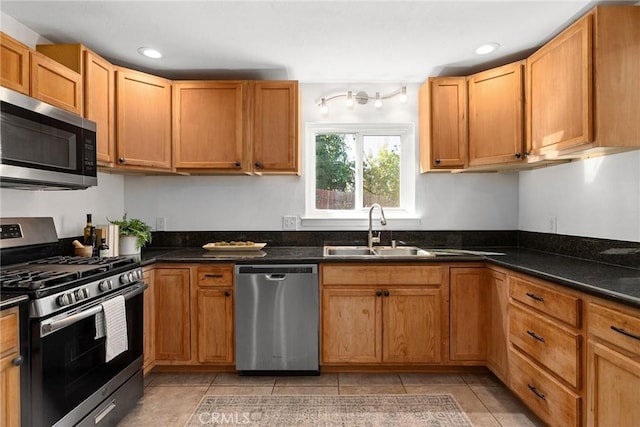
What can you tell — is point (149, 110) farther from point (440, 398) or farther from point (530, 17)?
point (440, 398)

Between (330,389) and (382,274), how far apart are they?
33.7 inches

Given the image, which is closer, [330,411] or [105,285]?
[105,285]

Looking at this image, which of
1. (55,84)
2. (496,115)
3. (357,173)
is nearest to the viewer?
(55,84)

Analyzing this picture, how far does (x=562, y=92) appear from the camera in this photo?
7.00ft

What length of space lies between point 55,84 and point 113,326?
140cm

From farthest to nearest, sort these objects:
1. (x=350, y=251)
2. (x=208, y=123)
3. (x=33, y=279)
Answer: (x=350, y=251)
(x=208, y=123)
(x=33, y=279)

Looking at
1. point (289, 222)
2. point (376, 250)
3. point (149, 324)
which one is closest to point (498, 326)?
point (376, 250)

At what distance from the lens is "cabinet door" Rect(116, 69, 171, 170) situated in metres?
2.63

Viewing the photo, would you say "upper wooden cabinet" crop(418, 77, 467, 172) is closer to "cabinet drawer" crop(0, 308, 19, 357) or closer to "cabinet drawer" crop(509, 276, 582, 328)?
"cabinet drawer" crop(509, 276, 582, 328)

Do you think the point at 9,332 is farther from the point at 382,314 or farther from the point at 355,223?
the point at 355,223

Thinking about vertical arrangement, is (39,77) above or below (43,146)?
above

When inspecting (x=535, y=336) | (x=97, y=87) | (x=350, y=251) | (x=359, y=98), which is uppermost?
(x=359, y=98)

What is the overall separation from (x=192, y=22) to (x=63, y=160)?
3.58 feet

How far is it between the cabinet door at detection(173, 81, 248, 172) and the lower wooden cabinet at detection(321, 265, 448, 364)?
4.02 feet
